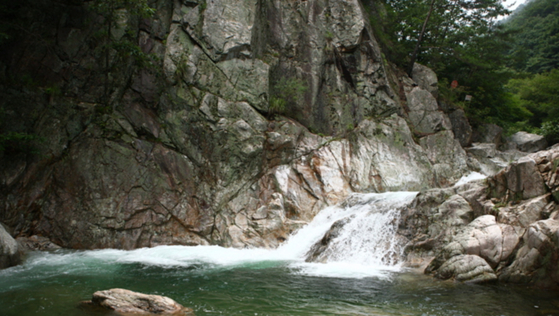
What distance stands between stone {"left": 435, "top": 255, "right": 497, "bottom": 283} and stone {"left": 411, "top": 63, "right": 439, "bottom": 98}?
15177 mm

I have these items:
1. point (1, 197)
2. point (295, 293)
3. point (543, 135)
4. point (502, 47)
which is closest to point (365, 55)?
point (502, 47)

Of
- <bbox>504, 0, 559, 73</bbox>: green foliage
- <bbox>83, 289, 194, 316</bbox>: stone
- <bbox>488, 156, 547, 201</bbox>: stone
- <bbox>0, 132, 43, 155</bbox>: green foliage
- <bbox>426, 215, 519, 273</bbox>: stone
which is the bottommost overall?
<bbox>83, 289, 194, 316</bbox>: stone

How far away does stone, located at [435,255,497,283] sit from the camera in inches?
306

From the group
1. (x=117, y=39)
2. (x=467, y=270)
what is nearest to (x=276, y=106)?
(x=117, y=39)

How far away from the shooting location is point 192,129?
14453mm

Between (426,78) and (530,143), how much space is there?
25.4 ft

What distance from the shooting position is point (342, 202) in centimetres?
1402

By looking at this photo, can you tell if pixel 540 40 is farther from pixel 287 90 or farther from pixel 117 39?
pixel 117 39

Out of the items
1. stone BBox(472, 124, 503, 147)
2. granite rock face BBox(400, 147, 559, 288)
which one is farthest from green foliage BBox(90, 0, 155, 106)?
stone BBox(472, 124, 503, 147)

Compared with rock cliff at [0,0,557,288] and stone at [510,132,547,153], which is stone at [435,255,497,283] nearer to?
rock cliff at [0,0,557,288]

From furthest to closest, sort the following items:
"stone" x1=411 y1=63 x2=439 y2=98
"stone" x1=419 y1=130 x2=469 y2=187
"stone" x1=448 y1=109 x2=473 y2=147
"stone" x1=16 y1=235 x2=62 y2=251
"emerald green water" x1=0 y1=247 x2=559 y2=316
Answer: "stone" x1=411 y1=63 x2=439 y2=98
"stone" x1=448 y1=109 x2=473 y2=147
"stone" x1=419 y1=130 x2=469 y2=187
"stone" x1=16 y1=235 x2=62 y2=251
"emerald green water" x1=0 y1=247 x2=559 y2=316

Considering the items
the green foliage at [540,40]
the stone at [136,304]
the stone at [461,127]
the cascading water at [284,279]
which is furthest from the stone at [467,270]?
the green foliage at [540,40]

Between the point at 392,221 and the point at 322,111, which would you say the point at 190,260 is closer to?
the point at 392,221

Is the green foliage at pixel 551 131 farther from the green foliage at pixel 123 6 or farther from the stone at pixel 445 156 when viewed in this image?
the green foliage at pixel 123 6
